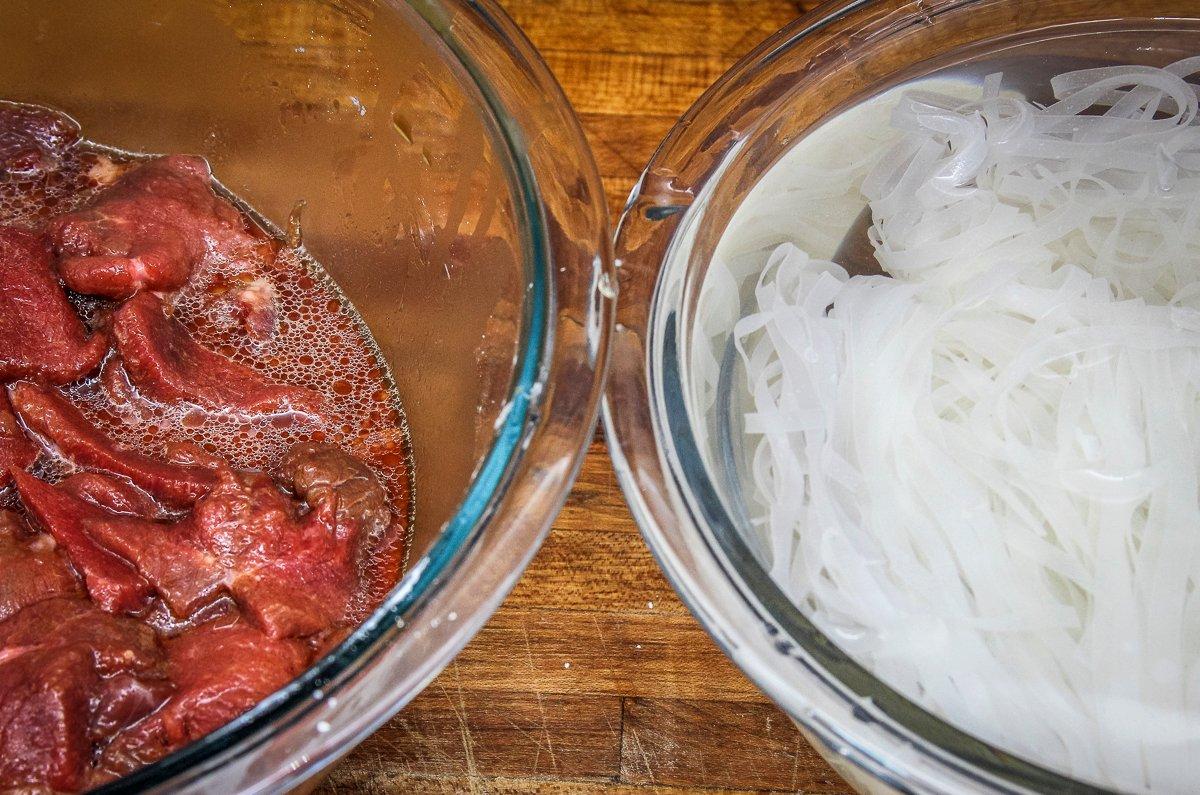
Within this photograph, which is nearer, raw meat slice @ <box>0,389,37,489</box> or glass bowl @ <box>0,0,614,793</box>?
glass bowl @ <box>0,0,614,793</box>

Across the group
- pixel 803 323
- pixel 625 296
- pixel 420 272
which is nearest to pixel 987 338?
pixel 803 323

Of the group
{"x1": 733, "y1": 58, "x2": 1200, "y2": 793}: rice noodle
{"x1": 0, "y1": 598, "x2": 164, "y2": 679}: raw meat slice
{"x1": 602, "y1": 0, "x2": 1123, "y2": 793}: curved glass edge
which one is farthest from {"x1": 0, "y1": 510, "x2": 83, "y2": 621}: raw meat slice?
{"x1": 733, "y1": 58, "x2": 1200, "y2": 793}: rice noodle

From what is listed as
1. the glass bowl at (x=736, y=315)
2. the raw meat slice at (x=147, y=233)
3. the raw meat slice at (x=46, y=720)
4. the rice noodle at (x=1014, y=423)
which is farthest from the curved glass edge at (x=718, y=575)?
the raw meat slice at (x=147, y=233)

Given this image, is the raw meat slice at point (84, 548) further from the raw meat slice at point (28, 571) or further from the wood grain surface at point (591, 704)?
the wood grain surface at point (591, 704)

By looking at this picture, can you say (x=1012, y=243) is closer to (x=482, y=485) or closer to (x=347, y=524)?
(x=482, y=485)

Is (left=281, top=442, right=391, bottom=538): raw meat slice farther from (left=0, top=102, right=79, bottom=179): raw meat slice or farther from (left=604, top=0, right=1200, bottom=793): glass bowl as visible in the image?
(left=0, top=102, right=79, bottom=179): raw meat slice

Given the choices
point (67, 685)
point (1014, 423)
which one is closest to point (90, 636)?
point (67, 685)

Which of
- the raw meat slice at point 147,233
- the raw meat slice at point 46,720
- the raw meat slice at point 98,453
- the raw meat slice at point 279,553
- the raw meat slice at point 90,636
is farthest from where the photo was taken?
the raw meat slice at point 147,233
